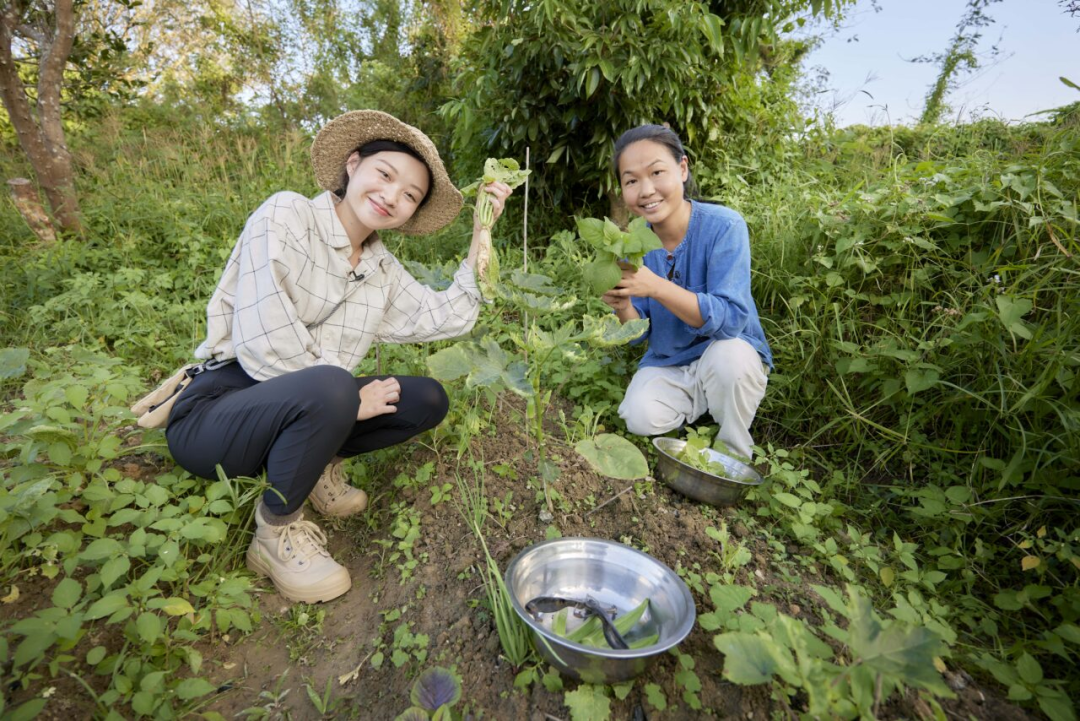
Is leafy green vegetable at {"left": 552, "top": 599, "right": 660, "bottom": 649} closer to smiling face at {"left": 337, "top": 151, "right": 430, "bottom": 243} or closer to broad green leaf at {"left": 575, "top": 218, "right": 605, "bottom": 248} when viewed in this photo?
broad green leaf at {"left": 575, "top": 218, "right": 605, "bottom": 248}

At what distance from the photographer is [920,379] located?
1.90m

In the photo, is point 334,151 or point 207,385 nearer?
point 207,385

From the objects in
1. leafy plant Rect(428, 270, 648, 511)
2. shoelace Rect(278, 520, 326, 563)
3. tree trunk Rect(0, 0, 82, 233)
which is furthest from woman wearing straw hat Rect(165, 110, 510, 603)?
tree trunk Rect(0, 0, 82, 233)

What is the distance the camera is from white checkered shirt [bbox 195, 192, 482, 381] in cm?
153

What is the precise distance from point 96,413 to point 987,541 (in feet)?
9.69

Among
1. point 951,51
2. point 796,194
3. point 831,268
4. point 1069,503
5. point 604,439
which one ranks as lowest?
point 1069,503

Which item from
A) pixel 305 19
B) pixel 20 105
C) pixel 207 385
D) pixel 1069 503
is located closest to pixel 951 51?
pixel 1069 503

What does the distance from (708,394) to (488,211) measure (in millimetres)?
1167

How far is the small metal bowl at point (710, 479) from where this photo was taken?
179 cm

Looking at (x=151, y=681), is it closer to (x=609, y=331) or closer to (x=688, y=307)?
(x=609, y=331)

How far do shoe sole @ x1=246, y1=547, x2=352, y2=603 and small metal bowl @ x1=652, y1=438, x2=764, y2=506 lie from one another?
47.3 inches

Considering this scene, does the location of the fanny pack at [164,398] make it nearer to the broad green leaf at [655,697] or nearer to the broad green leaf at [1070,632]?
the broad green leaf at [655,697]

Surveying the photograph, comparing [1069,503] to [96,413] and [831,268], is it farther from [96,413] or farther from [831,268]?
[96,413]

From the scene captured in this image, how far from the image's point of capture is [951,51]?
5.57m
